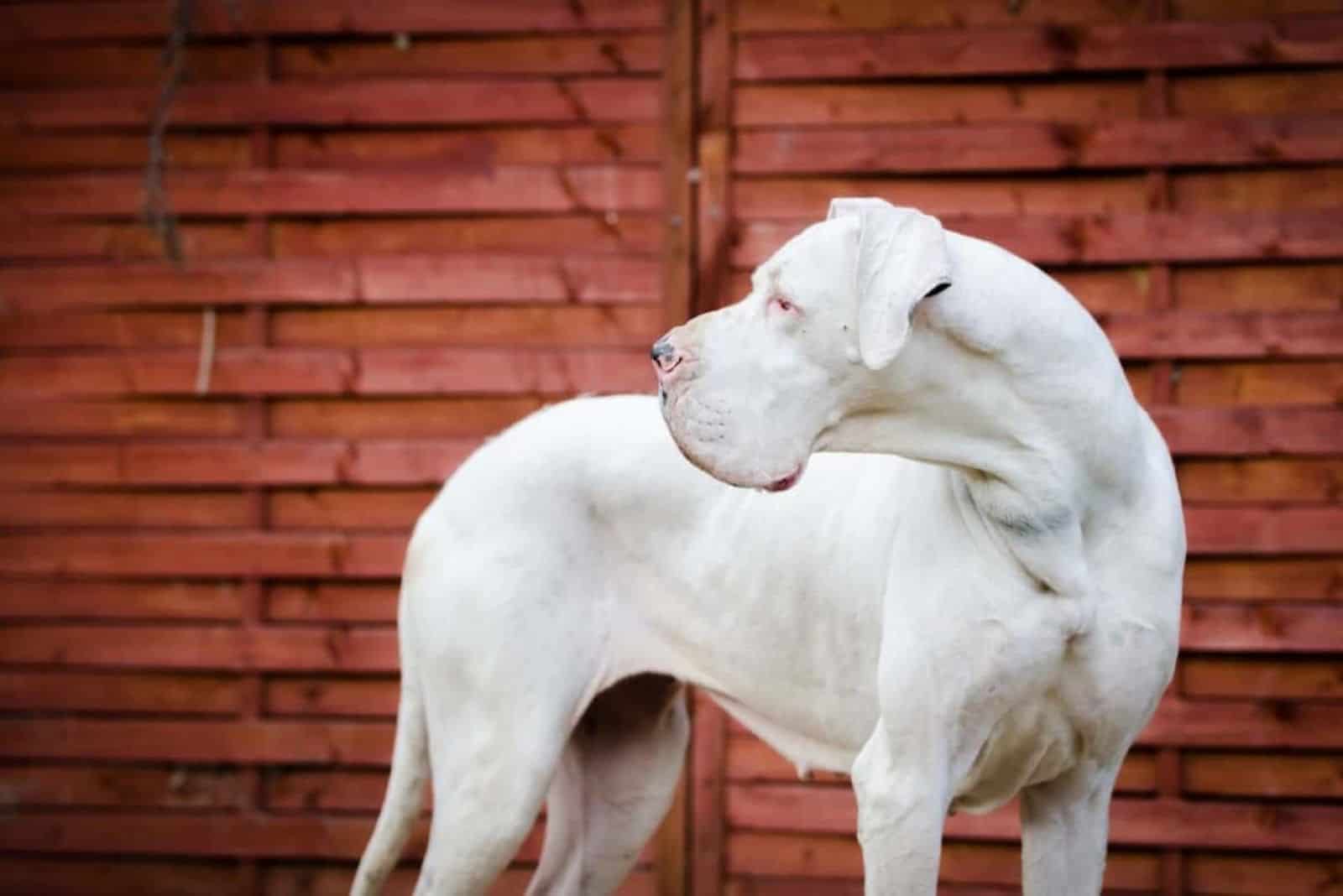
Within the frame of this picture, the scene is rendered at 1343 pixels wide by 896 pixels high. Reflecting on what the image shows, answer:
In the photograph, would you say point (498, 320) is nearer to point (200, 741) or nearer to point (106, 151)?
point (106, 151)

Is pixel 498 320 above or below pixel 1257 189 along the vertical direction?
below

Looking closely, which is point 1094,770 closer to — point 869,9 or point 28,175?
point 869,9

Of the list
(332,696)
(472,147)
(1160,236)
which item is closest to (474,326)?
(472,147)

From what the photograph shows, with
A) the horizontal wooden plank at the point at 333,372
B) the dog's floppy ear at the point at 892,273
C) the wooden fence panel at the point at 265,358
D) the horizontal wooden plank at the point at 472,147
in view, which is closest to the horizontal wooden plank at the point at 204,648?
the wooden fence panel at the point at 265,358

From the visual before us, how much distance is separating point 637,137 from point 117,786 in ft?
8.03

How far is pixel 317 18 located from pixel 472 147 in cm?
60

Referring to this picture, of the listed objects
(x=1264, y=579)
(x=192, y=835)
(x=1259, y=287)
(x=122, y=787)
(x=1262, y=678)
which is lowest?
(x=192, y=835)

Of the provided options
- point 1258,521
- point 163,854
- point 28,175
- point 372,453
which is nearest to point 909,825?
point 1258,521

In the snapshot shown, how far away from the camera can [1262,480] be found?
16.4ft

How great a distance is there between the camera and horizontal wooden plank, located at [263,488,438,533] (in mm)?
5367

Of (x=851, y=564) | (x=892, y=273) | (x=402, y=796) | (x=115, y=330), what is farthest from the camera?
(x=115, y=330)

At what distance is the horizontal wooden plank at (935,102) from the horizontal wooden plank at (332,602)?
1699 mm

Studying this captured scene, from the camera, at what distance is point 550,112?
5336 mm

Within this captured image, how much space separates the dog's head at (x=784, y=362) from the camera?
266 centimetres
